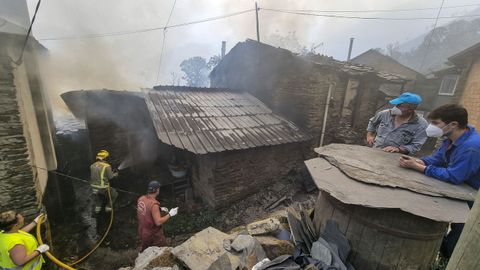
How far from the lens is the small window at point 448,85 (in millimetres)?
19680

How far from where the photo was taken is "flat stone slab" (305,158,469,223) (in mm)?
1800

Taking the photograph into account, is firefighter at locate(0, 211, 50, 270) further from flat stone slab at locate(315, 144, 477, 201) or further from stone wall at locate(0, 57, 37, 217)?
flat stone slab at locate(315, 144, 477, 201)

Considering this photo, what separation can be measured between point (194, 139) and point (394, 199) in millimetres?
5249

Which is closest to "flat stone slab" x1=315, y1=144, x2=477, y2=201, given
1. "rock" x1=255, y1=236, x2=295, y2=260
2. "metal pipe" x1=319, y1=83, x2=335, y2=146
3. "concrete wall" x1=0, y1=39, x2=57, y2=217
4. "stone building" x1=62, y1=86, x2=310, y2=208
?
"rock" x1=255, y1=236, x2=295, y2=260

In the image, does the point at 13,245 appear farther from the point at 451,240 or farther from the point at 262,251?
the point at 451,240

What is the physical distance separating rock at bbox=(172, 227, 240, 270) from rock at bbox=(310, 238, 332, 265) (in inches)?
32.4

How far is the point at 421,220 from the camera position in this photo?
6.50 feet

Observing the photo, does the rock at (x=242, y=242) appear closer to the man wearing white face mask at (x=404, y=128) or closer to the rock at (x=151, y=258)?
the rock at (x=151, y=258)

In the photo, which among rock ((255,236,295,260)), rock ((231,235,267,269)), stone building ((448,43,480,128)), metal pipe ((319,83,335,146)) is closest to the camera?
rock ((231,235,267,269))

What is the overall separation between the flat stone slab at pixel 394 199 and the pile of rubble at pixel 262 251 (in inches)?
19.8

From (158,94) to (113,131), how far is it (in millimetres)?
2186

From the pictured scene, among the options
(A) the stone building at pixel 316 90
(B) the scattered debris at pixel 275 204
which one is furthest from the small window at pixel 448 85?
(B) the scattered debris at pixel 275 204

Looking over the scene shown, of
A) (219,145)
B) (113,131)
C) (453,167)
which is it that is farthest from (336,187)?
(113,131)

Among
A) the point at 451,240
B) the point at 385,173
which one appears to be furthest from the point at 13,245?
the point at 451,240
